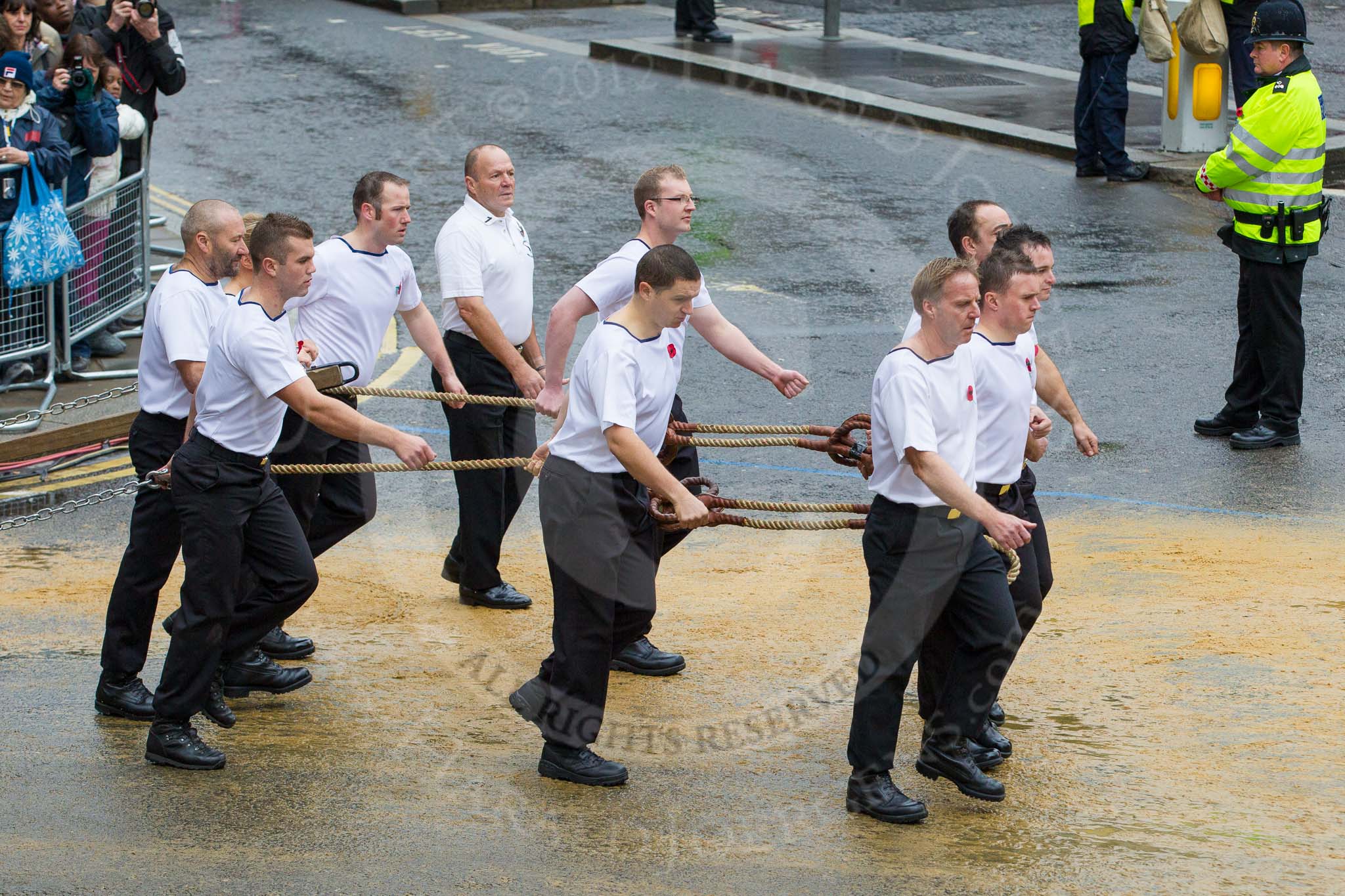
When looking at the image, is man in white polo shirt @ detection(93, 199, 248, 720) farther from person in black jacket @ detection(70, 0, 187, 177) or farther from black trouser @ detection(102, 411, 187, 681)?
person in black jacket @ detection(70, 0, 187, 177)

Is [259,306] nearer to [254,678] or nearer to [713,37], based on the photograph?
[254,678]

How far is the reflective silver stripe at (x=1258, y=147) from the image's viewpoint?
9531 millimetres

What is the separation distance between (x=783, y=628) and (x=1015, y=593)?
4.85ft

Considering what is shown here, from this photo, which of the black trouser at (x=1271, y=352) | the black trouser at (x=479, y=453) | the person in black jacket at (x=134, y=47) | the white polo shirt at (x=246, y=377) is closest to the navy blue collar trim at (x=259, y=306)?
the white polo shirt at (x=246, y=377)

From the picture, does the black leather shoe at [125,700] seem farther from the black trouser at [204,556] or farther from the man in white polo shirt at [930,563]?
the man in white polo shirt at [930,563]

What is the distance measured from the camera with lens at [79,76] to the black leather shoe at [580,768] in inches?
245

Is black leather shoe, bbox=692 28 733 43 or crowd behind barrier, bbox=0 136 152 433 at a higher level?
black leather shoe, bbox=692 28 733 43

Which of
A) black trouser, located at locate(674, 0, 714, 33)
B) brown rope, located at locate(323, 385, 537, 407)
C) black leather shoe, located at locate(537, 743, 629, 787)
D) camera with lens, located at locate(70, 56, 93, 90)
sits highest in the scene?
black trouser, located at locate(674, 0, 714, 33)

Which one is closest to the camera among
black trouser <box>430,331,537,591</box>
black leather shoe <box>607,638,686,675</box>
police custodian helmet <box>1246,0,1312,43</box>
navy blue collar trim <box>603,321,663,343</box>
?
navy blue collar trim <box>603,321,663,343</box>

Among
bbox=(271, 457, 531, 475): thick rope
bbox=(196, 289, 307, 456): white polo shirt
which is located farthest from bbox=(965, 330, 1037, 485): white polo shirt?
bbox=(196, 289, 307, 456): white polo shirt

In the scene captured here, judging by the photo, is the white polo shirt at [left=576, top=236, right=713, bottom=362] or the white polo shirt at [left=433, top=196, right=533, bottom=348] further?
the white polo shirt at [left=433, top=196, right=533, bottom=348]

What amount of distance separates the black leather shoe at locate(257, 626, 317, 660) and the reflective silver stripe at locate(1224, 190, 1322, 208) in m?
5.82

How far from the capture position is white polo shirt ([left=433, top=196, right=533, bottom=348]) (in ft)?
24.8

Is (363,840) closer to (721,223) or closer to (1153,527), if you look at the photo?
(1153,527)
